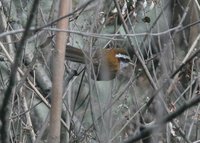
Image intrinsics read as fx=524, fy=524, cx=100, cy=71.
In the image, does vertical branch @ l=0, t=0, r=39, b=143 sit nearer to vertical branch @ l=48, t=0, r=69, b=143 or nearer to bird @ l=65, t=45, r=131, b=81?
vertical branch @ l=48, t=0, r=69, b=143

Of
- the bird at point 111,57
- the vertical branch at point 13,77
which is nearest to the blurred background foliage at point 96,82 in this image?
the bird at point 111,57

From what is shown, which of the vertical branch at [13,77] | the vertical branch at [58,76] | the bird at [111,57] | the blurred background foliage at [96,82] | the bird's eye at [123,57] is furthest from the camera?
the bird's eye at [123,57]

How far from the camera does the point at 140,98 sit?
4.70 m

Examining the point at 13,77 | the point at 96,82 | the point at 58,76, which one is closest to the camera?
the point at 13,77

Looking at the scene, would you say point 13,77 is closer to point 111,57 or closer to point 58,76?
point 58,76

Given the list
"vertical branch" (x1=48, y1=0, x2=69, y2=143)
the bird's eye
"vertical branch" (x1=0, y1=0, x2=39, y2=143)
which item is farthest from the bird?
"vertical branch" (x1=0, y1=0, x2=39, y2=143)

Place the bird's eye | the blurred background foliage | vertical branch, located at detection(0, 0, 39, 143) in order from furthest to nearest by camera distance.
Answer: the bird's eye → the blurred background foliage → vertical branch, located at detection(0, 0, 39, 143)

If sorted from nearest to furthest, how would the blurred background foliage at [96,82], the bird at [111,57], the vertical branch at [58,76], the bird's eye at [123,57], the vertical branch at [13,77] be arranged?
the vertical branch at [13,77], the vertical branch at [58,76], the blurred background foliage at [96,82], the bird at [111,57], the bird's eye at [123,57]

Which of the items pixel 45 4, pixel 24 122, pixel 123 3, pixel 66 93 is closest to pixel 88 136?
pixel 66 93

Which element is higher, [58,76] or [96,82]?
[58,76]

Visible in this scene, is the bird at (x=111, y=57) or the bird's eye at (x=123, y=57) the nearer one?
the bird at (x=111, y=57)

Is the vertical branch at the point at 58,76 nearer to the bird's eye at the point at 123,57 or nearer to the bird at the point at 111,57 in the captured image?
the bird at the point at 111,57

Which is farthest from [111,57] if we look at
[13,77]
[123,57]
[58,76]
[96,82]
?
[13,77]

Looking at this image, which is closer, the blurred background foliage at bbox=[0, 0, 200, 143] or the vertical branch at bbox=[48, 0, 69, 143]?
the vertical branch at bbox=[48, 0, 69, 143]
